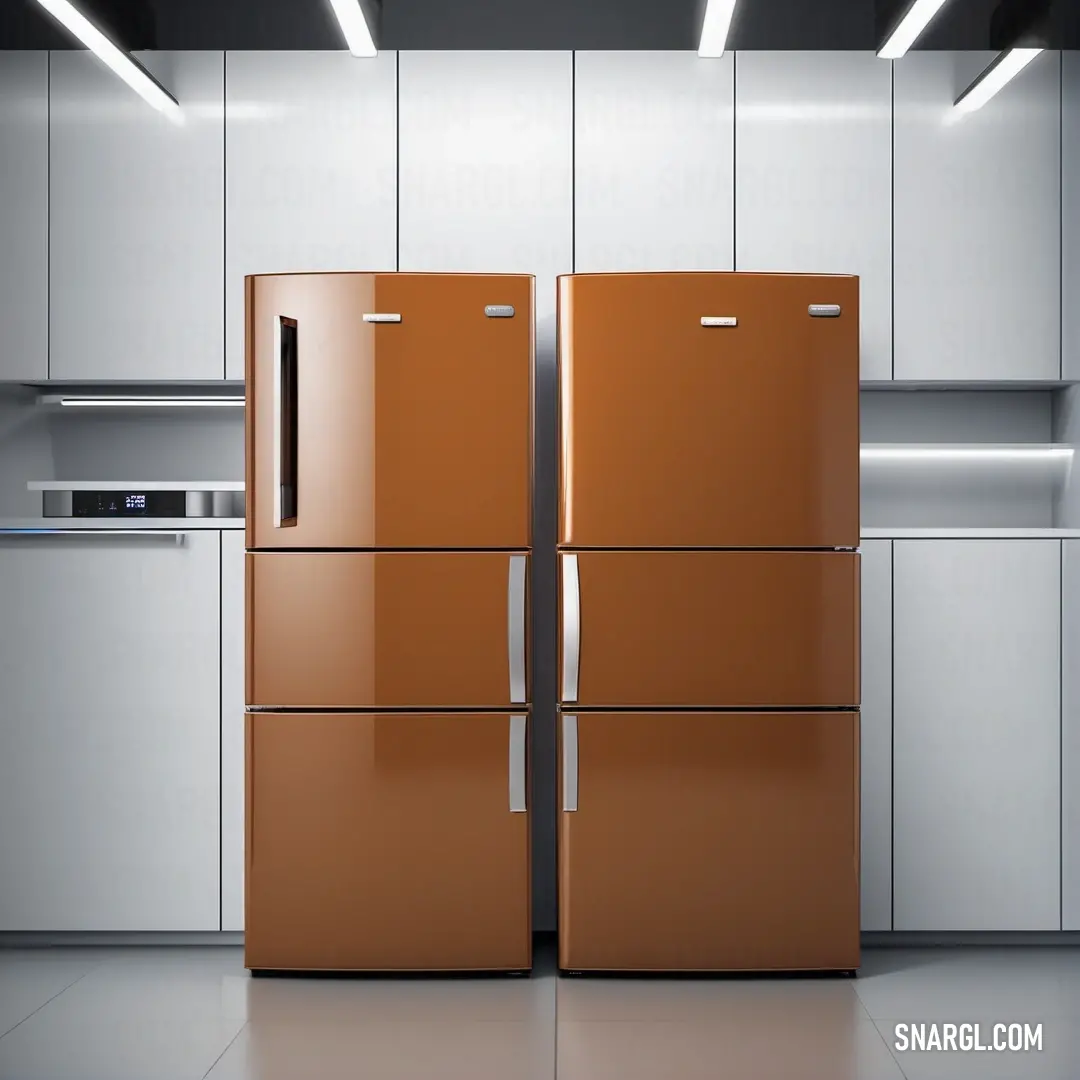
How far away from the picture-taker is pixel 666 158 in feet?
10.1

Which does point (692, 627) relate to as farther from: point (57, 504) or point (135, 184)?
point (135, 184)

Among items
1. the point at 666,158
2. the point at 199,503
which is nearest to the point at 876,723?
the point at 666,158

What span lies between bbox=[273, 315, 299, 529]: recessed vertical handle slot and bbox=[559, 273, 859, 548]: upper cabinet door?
2.33 ft

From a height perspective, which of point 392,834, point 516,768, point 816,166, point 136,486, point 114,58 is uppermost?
point 114,58

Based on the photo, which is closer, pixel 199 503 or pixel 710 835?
pixel 710 835

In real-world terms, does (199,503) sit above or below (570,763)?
above

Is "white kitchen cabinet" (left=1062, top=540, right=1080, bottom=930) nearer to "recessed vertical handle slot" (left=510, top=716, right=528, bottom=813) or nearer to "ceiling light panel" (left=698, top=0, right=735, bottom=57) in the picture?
"recessed vertical handle slot" (left=510, top=716, right=528, bottom=813)

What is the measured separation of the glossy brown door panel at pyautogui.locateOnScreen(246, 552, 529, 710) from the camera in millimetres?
2684

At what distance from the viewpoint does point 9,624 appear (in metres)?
2.92

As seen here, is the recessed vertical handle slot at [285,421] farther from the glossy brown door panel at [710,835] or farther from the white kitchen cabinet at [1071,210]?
the white kitchen cabinet at [1071,210]

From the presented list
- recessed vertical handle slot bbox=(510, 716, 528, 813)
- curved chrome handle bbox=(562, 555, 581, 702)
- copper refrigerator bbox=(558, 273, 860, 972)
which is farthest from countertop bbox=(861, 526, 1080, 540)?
recessed vertical handle slot bbox=(510, 716, 528, 813)

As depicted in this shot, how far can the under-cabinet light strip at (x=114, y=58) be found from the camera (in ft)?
8.77

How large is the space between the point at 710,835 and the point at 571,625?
62 centimetres

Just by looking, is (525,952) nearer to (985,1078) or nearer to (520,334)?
(985,1078)
